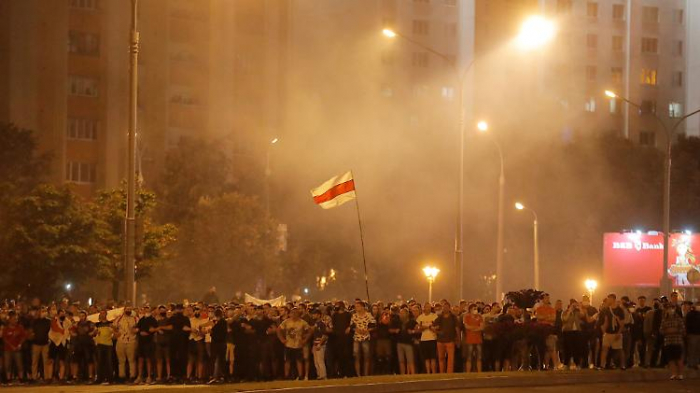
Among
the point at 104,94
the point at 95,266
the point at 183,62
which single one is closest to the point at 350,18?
the point at 183,62

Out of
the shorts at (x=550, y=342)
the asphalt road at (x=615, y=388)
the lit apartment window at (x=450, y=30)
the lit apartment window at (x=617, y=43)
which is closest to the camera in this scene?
the asphalt road at (x=615, y=388)

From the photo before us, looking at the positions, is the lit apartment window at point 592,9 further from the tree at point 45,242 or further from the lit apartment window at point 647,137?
the tree at point 45,242

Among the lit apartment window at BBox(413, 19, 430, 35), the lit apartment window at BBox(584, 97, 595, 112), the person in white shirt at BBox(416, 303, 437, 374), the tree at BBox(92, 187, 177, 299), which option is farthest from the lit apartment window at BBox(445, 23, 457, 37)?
the person in white shirt at BBox(416, 303, 437, 374)

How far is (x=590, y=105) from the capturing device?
3824 inches

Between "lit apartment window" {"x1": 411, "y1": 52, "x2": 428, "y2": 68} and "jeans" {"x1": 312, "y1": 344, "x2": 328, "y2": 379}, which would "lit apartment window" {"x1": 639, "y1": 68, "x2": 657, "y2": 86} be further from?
"jeans" {"x1": 312, "y1": 344, "x2": 328, "y2": 379}

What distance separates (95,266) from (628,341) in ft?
58.6

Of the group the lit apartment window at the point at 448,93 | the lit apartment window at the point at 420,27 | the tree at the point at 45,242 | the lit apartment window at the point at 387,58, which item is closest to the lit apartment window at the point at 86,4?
the lit apartment window at the point at 387,58

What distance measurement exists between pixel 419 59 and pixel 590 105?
16.1 m

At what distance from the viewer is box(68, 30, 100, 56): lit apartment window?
220ft

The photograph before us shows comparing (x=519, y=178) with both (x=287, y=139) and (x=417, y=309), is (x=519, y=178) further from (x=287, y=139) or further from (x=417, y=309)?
(x=417, y=309)

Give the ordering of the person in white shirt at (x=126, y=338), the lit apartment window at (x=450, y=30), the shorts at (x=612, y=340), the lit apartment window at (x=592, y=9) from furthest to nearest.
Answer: the lit apartment window at (x=592, y=9), the lit apartment window at (x=450, y=30), the shorts at (x=612, y=340), the person in white shirt at (x=126, y=338)

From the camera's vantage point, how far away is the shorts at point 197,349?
71.9 ft

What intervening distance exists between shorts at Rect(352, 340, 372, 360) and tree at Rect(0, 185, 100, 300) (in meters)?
14.7

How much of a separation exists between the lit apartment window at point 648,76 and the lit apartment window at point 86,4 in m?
49.2
